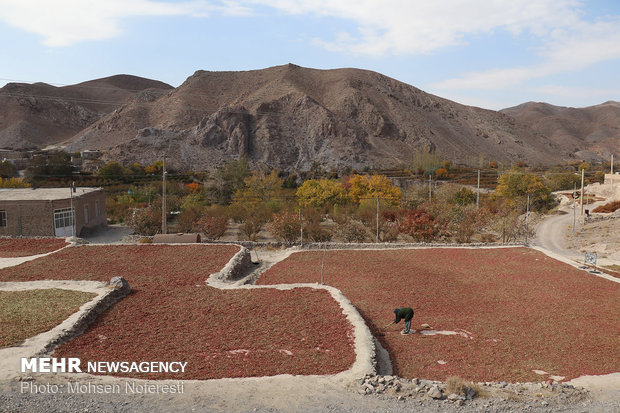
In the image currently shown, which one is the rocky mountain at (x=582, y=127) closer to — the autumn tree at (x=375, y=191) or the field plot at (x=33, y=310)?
the autumn tree at (x=375, y=191)

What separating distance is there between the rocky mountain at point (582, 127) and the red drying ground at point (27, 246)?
437 feet

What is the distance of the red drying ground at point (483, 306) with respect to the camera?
10375 millimetres

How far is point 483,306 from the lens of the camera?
14.7 metres

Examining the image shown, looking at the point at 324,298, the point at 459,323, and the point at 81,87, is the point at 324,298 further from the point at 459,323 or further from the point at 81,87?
the point at 81,87

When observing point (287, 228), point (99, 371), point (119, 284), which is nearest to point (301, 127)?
point (287, 228)

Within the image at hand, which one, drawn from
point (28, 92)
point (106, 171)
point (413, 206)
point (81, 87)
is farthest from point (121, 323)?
point (81, 87)

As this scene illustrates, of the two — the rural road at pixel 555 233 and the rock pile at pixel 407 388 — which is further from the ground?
the rock pile at pixel 407 388

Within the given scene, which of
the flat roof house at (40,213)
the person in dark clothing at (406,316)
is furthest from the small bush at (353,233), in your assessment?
the flat roof house at (40,213)

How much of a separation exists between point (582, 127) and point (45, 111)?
7186 inches

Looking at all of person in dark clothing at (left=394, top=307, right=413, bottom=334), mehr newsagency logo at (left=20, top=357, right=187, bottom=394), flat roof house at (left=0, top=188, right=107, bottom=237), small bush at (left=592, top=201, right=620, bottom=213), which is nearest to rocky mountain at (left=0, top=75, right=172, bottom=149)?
flat roof house at (left=0, top=188, right=107, bottom=237)

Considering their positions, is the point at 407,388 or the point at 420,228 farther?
the point at 420,228

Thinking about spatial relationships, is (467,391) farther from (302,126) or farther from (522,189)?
(302,126)

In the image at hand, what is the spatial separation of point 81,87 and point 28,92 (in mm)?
33391

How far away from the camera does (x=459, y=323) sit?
12984mm
